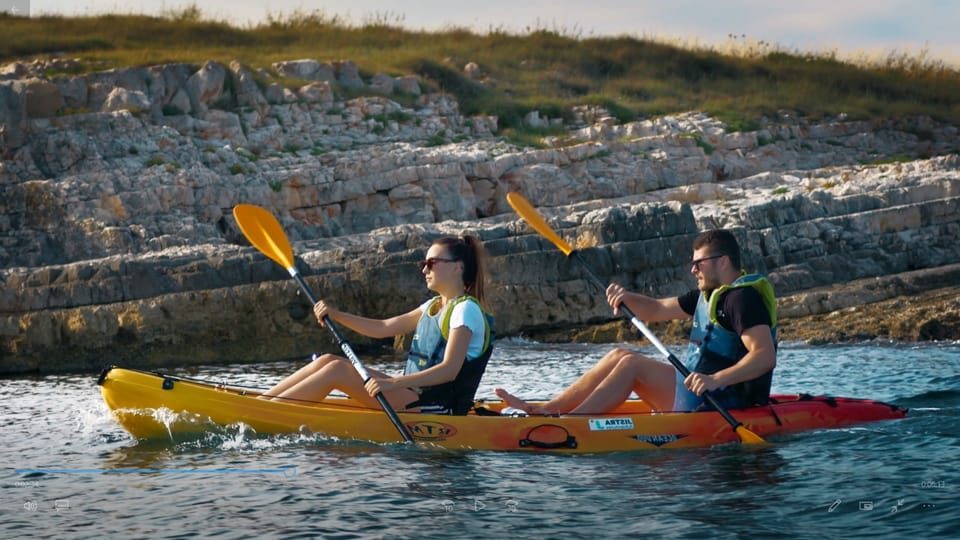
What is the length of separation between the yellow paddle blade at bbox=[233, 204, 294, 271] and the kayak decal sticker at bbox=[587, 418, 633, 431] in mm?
2750

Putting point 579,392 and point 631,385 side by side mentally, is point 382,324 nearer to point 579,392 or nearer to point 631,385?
point 579,392

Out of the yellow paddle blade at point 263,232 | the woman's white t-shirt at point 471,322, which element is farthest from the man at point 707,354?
the yellow paddle blade at point 263,232

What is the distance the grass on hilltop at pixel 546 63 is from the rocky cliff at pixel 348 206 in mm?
925

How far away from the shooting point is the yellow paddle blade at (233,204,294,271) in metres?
8.29

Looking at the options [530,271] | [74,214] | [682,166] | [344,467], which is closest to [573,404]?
[344,467]

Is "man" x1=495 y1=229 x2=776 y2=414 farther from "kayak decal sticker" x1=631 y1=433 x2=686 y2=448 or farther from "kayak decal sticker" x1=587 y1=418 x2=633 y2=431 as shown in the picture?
"kayak decal sticker" x1=631 y1=433 x2=686 y2=448

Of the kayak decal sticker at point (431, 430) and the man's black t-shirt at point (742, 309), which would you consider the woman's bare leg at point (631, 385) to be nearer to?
the man's black t-shirt at point (742, 309)

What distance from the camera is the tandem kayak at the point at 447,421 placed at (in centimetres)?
643

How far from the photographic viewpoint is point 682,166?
17703 mm

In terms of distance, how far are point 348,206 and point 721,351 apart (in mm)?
9818

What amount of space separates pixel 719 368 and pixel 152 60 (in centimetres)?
1356

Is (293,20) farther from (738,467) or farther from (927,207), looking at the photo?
(738,467)

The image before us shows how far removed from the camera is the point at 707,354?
20.7ft

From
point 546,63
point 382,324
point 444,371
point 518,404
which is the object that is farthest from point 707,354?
point 546,63
